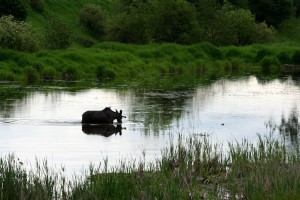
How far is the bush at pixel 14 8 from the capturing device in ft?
234

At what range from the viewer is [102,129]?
25109 millimetres

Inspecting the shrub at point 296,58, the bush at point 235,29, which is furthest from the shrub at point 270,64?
the bush at point 235,29

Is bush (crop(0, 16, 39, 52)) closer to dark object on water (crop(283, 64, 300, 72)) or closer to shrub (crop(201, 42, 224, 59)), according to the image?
shrub (crop(201, 42, 224, 59))

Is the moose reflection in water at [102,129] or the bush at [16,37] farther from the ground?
the bush at [16,37]

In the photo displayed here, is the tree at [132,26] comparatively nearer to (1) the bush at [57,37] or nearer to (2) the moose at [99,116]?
(1) the bush at [57,37]

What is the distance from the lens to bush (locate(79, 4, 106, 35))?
8250 centimetres

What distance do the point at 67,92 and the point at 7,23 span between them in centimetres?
1281

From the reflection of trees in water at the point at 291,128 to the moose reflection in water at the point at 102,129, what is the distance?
5.44 m

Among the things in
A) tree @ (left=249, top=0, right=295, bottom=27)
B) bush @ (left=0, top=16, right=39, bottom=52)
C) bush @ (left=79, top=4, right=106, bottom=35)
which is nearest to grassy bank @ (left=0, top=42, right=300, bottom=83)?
bush @ (left=0, top=16, right=39, bottom=52)

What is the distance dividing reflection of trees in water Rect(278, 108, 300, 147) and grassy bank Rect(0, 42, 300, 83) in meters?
18.8

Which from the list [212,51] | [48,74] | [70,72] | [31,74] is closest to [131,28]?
[212,51]

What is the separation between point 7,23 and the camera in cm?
4750

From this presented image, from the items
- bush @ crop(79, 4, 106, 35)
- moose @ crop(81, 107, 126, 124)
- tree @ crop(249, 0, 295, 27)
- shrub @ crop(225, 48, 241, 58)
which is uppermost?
tree @ crop(249, 0, 295, 27)

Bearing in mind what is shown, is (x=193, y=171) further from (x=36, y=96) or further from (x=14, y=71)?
(x=14, y=71)
